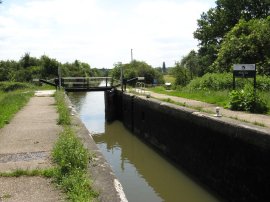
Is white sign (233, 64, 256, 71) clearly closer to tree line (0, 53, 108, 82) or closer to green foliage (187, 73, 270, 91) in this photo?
green foliage (187, 73, 270, 91)

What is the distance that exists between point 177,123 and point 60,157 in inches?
221

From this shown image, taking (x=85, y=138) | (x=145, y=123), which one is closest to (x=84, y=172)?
(x=85, y=138)

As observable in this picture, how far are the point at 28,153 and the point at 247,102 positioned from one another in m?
6.05

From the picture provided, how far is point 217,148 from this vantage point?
8.02m

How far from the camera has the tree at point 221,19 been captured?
30578mm

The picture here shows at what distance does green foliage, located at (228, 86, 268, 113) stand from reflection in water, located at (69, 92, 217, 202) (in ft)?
7.86

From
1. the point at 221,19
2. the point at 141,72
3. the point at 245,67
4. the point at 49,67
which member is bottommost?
the point at 141,72

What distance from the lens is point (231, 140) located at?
739cm

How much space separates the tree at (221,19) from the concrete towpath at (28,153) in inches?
878

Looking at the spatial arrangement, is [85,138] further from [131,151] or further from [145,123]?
[145,123]

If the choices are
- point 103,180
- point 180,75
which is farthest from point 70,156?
point 180,75

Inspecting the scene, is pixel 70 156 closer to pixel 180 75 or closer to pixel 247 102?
pixel 247 102

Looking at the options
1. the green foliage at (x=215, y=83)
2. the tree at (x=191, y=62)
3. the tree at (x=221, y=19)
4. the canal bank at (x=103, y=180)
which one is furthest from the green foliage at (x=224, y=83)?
the tree at (x=191, y=62)

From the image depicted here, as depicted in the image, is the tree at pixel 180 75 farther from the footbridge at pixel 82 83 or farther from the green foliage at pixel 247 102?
the green foliage at pixel 247 102
